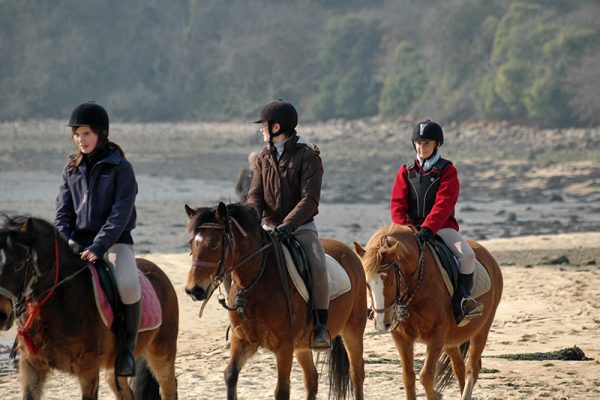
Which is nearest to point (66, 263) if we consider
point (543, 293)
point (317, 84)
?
point (543, 293)

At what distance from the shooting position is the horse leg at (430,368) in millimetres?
8406

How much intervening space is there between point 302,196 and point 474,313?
171 cm

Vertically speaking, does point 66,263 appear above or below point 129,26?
below

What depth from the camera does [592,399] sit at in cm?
925

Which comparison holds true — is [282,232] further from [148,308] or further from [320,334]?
[148,308]

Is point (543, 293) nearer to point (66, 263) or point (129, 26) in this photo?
point (66, 263)

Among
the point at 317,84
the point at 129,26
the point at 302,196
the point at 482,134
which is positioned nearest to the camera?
the point at 302,196

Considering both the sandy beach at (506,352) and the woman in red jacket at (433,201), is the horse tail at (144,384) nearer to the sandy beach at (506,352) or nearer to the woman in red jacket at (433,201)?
the sandy beach at (506,352)

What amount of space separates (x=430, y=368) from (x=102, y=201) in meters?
2.79

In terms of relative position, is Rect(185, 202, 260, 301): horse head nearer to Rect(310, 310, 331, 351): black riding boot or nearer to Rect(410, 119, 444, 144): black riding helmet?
Rect(310, 310, 331, 351): black riding boot

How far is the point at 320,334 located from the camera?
812 cm

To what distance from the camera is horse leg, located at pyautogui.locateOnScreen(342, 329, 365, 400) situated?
8.84 metres

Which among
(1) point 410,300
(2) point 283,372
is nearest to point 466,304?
(1) point 410,300

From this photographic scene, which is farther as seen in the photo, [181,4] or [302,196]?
[181,4]
